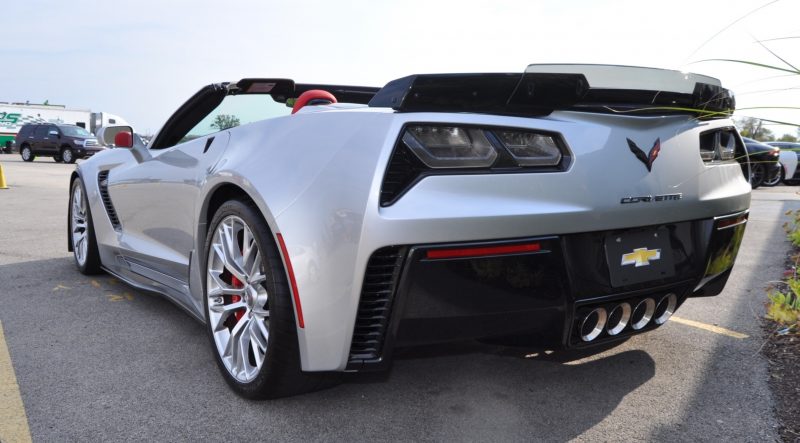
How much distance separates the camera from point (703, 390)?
102 inches

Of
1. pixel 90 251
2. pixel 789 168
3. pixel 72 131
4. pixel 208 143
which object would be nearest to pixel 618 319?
pixel 208 143

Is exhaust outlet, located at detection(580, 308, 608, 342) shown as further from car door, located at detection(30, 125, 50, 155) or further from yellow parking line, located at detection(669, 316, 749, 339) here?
car door, located at detection(30, 125, 50, 155)

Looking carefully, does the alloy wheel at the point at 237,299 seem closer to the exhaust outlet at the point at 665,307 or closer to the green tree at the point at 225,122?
the green tree at the point at 225,122

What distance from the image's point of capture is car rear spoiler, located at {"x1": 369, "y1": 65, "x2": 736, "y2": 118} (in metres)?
2.04

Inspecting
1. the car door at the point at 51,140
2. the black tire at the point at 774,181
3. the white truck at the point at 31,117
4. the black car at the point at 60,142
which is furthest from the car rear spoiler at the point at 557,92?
the white truck at the point at 31,117

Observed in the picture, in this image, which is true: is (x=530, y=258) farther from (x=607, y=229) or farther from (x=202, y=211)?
(x=202, y=211)

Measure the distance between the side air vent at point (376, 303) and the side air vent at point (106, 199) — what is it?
2.61m

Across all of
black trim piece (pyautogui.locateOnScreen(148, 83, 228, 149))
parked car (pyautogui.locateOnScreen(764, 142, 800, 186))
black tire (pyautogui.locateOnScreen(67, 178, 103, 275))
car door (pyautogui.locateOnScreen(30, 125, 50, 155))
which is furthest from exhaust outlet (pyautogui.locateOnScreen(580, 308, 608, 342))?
car door (pyautogui.locateOnScreen(30, 125, 50, 155))

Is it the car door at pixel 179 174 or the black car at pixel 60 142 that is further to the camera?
the black car at pixel 60 142

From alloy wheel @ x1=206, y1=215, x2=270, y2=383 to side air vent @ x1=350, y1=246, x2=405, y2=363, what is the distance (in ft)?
1.45

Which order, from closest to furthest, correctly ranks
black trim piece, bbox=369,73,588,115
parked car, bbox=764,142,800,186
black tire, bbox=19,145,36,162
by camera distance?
black trim piece, bbox=369,73,588,115 < parked car, bbox=764,142,800,186 < black tire, bbox=19,145,36,162

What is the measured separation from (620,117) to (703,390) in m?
1.21

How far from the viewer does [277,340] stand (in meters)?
2.19

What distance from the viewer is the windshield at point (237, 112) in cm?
305
